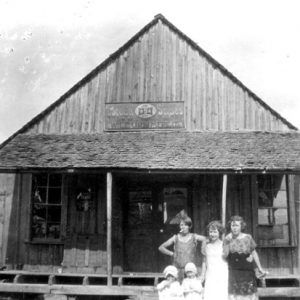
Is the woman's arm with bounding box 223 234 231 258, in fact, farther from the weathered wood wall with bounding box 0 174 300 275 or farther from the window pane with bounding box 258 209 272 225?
the window pane with bounding box 258 209 272 225

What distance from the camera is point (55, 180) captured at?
12.4m

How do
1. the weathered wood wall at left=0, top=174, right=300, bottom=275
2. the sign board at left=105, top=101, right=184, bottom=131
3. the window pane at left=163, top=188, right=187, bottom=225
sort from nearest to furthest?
the weathered wood wall at left=0, top=174, right=300, bottom=275, the window pane at left=163, top=188, right=187, bottom=225, the sign board at left=105, top=101, right=184, bottom=131

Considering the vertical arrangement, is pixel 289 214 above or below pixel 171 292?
above

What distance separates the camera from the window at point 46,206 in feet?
39.7

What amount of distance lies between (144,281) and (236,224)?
5.25 metres

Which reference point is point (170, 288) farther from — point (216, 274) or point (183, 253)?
point (183, 253)

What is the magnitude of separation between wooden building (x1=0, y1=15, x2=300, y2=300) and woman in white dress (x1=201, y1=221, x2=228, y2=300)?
3097 millimetres

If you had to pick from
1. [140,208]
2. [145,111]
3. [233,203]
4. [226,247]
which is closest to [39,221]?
[140,208]

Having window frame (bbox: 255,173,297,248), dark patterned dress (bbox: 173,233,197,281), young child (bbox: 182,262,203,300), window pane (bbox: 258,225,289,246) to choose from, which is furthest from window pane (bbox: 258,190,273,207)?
young child (bbox: 182,262,203,300)

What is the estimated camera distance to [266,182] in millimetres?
11930

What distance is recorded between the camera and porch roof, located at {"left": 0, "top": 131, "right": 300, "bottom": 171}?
10.2 m

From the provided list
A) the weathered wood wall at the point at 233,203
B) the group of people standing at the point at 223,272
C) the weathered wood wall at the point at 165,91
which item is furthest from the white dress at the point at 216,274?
the weathered wood wall at the point at 165,91

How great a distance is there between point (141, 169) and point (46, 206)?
382 centimetres

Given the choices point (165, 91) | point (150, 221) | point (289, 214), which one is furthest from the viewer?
point (165, 91)
